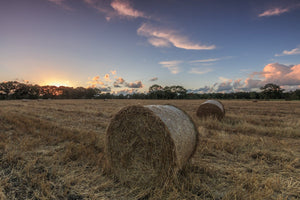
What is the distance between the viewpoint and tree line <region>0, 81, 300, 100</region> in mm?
60475

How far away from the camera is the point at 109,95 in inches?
3105

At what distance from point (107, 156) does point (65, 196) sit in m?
1.08

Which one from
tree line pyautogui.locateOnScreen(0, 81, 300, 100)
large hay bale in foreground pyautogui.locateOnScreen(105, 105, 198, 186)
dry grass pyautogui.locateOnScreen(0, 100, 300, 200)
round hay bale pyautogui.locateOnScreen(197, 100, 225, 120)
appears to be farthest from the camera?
tree line pyautogui.locateOnScreen(0, 81, 300, 100)

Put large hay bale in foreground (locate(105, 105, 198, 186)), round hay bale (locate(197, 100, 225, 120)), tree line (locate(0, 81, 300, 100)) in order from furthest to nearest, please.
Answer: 1. tree line (locate(0, 81, 300, 100))
2. round hay bale (locate(197, 100, 225, 120))
3. large hay bale in foreground (locate(105, 105, 198, 186))

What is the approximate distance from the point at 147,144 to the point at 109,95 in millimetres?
78141

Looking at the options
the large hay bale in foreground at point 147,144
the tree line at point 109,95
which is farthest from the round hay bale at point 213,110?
the tree line at point 109,95

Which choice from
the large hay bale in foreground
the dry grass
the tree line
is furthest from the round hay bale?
the tree line

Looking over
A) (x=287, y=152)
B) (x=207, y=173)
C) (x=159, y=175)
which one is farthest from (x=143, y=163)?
(x=287, y=152)

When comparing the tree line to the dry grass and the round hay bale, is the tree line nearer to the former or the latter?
the round hay bale

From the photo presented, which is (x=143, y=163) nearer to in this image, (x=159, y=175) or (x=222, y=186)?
(x=159, y=175)

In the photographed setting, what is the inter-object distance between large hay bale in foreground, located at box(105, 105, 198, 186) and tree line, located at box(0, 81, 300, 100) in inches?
2767

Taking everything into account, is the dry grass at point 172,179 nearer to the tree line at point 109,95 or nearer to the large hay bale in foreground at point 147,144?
the large hay bale in foreground at point 147,144

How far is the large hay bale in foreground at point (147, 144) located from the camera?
10.0ft

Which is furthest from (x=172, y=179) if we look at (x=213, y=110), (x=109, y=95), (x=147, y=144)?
(x=109, y=95)
